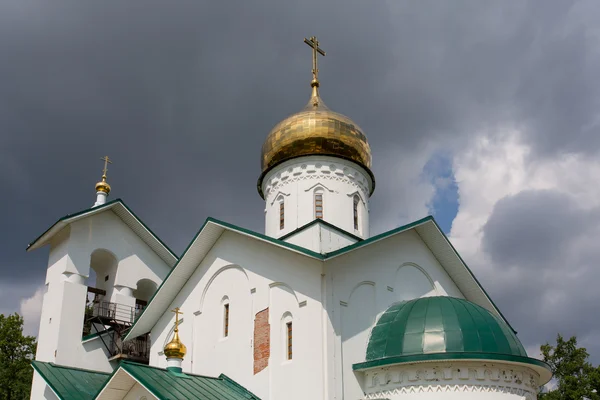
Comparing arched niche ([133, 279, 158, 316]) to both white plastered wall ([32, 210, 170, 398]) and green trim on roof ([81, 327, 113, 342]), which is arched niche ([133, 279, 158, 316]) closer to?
white plastered wall ([32, 210, 170, 398])

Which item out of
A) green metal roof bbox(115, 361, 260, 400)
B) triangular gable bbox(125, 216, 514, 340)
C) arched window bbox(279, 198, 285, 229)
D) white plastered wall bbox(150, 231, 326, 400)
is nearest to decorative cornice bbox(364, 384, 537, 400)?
white plastered wall bbox(150, 231, 326, 400)

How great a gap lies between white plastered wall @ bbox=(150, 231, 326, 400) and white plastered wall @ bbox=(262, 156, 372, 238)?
6.36 feet

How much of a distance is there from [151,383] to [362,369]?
3404 mm

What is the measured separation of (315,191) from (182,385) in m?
5.74

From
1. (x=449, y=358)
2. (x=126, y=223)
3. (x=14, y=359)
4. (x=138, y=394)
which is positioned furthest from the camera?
(x=14, y=359)

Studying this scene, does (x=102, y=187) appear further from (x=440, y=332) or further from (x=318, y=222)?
(x=440, y=332)

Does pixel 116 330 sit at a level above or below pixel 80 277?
below

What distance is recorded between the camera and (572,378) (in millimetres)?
22422

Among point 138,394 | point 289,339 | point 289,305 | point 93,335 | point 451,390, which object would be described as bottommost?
point 451,390

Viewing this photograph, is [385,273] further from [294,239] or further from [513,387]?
[513,387]

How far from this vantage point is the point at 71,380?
43.8 feet

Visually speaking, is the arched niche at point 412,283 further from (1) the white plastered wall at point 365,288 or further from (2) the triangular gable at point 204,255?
(2) the triangular gable at point 204,255

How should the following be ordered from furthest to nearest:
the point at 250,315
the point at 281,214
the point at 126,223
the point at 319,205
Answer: the point at 126,223
the point at 281,214
the point at 319,205
the point at 250,315

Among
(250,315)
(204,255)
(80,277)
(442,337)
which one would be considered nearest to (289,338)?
(250,315)
